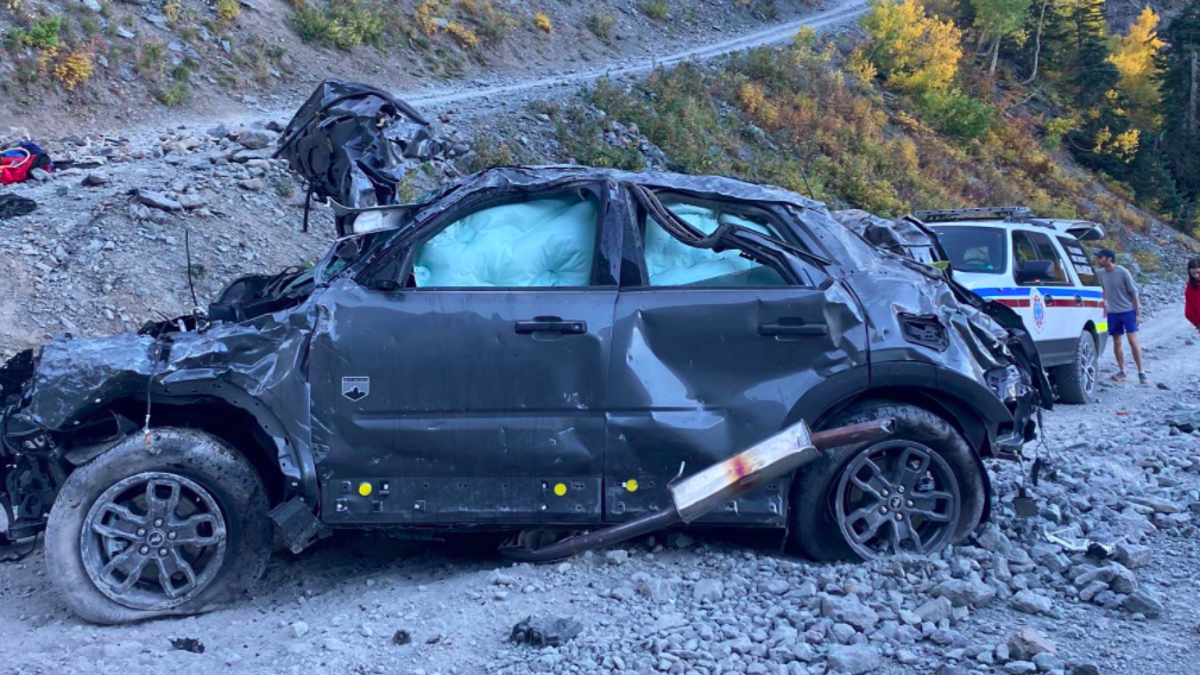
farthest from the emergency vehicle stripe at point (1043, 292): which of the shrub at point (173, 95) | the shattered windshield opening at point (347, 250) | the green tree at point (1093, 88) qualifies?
the green tree at point (1093, 88)

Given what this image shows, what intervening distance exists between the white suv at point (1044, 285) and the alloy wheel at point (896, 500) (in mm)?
6067

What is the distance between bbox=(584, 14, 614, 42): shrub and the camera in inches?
1344

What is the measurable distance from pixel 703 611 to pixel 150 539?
2407 mm

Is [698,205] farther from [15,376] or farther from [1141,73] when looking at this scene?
[1141,73]

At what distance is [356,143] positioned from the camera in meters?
6.80

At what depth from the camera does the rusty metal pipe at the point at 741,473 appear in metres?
4.79

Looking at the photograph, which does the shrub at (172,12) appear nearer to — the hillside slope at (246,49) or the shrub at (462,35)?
the hillside slope at (246,49)

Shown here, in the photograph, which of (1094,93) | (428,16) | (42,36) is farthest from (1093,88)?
(42,36)

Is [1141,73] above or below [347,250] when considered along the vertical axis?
above

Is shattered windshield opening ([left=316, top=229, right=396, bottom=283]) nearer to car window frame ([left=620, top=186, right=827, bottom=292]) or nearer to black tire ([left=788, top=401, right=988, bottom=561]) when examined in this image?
car window frame ([left=620, top=186, right=827, bottom=292])

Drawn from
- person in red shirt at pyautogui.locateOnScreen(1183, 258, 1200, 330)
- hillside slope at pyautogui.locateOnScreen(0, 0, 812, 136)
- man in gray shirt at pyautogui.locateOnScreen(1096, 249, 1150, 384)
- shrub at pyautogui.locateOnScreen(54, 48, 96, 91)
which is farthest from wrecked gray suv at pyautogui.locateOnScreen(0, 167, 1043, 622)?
shrub at pyautogui.locateOnScreen(54, 48, 96, 91)

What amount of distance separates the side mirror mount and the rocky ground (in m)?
5.12

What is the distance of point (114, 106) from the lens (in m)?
19.2

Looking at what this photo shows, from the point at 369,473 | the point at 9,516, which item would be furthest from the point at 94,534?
the point at 369,473
